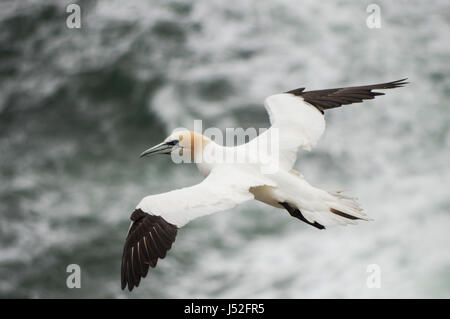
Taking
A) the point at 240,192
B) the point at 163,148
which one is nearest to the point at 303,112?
the point at 163,148

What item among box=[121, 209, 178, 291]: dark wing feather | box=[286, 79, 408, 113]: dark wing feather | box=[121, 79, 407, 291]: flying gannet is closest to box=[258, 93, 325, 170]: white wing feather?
box=[121, 79, 407, 291]: flying gannet

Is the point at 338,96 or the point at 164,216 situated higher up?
the point at 338,96

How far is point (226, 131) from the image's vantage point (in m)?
17.0

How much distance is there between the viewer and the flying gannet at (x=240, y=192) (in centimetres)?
796

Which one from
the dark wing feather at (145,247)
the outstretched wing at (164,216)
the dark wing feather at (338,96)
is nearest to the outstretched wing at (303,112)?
the dark wing feather at (338,96)

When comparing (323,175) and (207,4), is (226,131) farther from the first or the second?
(207,4)

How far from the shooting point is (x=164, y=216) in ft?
26.3

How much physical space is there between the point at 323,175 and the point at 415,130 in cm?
289

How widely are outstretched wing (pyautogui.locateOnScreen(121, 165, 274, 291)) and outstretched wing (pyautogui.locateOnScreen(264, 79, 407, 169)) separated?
1430 mm

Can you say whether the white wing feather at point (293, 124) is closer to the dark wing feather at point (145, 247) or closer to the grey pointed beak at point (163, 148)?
the grey pointed beak at point (163, 148)

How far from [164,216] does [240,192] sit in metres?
A: 0.85

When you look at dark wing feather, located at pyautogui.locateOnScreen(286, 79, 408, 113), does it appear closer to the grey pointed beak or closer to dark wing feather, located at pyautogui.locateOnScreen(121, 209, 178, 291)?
the grey pointed beak

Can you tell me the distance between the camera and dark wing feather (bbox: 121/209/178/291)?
25.9 ft

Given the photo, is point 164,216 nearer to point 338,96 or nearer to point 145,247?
point 145,247
